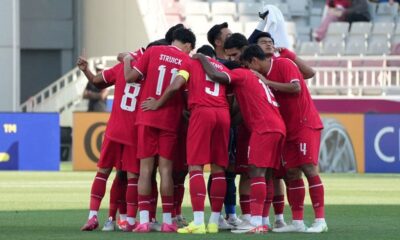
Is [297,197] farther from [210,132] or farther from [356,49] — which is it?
[356,49]

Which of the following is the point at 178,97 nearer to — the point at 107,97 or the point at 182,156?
the point at 182,156

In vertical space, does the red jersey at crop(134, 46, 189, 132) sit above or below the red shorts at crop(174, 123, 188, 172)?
above

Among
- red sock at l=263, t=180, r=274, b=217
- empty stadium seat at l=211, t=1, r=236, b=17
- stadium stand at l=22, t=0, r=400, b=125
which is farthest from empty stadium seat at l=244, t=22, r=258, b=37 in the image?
red sock at l=263, t=180, r=274, b=217

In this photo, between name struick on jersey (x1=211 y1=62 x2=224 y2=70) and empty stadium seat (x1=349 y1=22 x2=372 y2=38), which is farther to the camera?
empty stadium seat (x1=349 y1=22 x2=372 y2=38)

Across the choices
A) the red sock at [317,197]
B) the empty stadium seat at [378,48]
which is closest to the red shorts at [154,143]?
the red sock at [317,197]

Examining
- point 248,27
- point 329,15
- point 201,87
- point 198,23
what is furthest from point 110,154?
point 329,15

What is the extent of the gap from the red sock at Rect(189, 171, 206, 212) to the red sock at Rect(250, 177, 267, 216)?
477mm

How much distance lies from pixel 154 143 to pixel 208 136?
1.96ft

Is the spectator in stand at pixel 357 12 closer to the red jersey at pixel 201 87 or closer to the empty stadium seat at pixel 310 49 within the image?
the empty stadium seat at pixel 310 49

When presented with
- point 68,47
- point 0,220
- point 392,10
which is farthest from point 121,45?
→ point 0,220

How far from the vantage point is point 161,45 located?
1453 centimetres

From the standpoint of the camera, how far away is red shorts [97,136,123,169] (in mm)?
14656

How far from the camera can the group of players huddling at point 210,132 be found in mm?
14039

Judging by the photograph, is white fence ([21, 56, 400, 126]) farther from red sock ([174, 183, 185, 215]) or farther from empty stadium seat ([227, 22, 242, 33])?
red sock ([174, 183, 185, 215])
